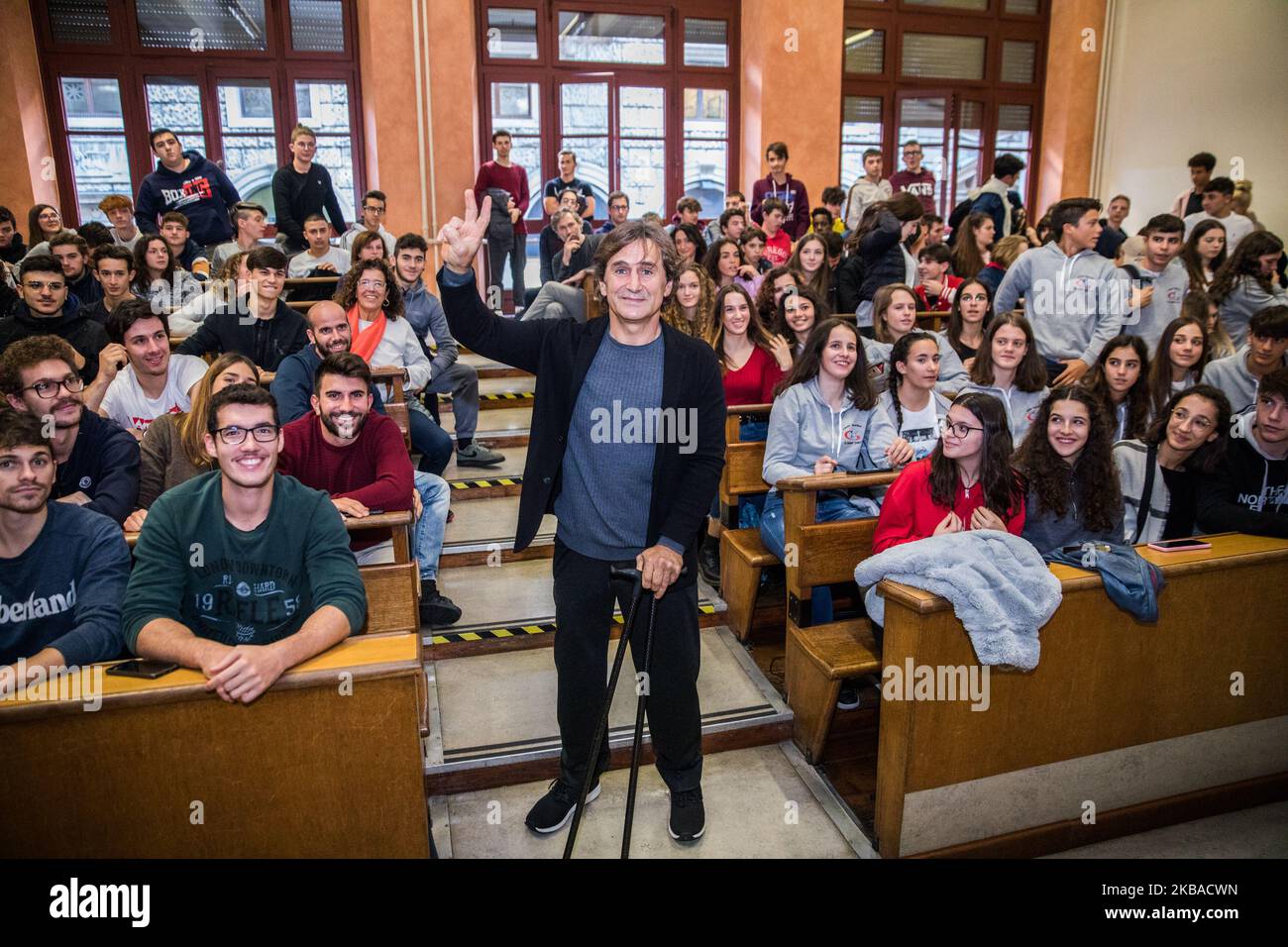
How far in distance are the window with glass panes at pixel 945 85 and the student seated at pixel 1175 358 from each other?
618 cm

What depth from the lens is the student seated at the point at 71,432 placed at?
2.54m

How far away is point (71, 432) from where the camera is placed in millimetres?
2582

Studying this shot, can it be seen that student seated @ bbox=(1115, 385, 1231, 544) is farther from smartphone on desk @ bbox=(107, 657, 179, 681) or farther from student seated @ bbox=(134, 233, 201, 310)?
student seated @ bbox=(134, 233, 201, 310)

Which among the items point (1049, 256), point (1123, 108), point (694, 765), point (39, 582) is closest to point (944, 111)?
point (1123, 108)

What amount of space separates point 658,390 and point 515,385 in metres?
3.72

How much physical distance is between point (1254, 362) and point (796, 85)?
5.93 m

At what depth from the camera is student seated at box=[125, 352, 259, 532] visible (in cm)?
273

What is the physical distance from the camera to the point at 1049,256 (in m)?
4.31

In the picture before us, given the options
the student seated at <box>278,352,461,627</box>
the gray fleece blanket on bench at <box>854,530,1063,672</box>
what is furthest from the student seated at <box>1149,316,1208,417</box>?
the student seated at <box>278,352,461,627</box>

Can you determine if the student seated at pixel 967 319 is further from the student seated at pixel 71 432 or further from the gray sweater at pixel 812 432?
the student seated at pixel 71 432

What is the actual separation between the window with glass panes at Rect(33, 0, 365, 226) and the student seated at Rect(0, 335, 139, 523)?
19.8ft

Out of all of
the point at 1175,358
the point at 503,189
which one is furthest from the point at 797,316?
the point at 503,189
